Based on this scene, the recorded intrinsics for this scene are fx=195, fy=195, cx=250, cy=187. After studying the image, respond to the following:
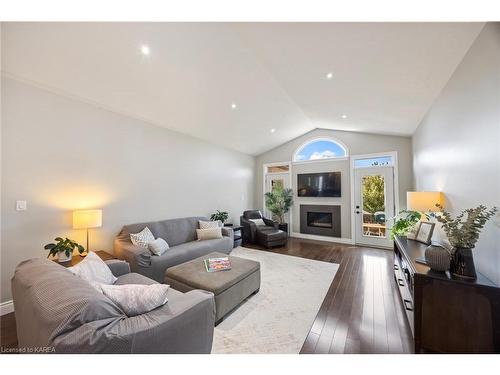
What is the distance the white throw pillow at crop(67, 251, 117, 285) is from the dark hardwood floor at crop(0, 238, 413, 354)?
0.98 meters

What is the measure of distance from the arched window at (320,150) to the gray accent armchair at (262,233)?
2.33 metres

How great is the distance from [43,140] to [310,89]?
3.92 metres

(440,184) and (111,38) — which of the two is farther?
(440,184)

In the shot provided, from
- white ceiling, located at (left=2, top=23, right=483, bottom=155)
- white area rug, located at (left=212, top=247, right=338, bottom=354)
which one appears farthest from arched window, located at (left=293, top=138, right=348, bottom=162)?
white area rug, located at (left=212, top=247, right=338, bottom=354)

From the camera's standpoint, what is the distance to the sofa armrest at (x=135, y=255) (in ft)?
8.89

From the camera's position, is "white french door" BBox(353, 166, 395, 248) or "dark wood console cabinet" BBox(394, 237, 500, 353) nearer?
"dark wood console cabinet" BBox(394, 237, 500, 353)

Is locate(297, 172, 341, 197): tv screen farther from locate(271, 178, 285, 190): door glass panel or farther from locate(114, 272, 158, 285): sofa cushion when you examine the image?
locate(114, 272, 158, 285): sofa cushion

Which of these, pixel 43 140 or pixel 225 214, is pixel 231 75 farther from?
pixel 225 214

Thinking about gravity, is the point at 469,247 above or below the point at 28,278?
above

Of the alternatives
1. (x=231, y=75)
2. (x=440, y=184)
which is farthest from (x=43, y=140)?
(x=440, y=184)

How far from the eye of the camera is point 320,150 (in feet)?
19.2

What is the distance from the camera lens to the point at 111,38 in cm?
207

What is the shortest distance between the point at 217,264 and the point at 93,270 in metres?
1.26

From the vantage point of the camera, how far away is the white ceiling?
190 centimetres
